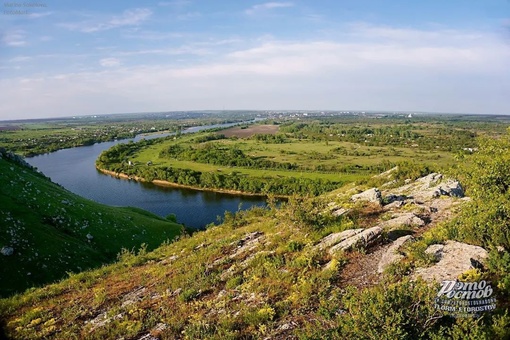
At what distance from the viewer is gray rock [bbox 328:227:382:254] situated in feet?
40.6

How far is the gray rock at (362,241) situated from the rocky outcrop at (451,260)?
2124mm

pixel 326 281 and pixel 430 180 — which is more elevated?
pixel 430 180

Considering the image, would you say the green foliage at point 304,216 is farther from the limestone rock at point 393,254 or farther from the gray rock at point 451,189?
the gray rock at point 451,189

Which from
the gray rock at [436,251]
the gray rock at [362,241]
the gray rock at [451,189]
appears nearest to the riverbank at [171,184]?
the gray rock at [451,189]

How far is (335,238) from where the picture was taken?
44.0ft

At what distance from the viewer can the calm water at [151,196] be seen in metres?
77.9

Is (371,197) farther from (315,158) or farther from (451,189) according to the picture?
(315,158)

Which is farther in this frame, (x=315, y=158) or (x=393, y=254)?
(x=315, y=158)

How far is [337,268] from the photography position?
11242 mm

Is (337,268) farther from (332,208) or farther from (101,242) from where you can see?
(101,242)

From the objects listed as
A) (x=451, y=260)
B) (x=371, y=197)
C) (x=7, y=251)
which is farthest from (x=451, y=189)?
(x=7, y=251)

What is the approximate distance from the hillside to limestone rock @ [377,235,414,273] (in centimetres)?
5

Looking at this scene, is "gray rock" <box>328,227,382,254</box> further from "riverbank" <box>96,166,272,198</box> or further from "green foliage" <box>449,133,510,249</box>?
"riverbank" <box>96,166,272,198</box>

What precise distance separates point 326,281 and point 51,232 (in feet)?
94.5
